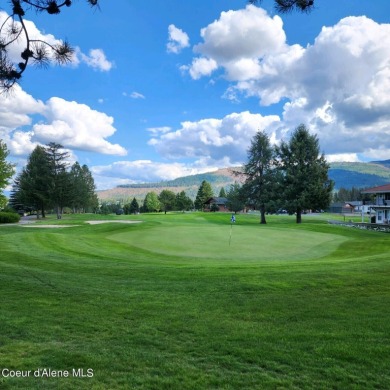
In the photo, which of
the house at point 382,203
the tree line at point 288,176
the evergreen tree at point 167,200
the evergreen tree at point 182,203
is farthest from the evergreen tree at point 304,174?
the evergreen tree at point 167,200

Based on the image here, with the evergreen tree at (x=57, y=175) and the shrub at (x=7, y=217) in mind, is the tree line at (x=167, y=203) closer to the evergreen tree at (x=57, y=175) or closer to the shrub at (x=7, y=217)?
the evergreen tree at (x=57, y=175)

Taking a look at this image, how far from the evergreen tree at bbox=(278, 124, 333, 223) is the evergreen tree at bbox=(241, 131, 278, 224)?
5.76 ft

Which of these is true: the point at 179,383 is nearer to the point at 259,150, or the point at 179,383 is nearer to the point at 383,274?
the point at 383,274

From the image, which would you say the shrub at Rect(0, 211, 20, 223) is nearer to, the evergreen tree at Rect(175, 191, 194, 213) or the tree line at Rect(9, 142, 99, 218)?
the tree line at Rect(9, 142, 99, 218)

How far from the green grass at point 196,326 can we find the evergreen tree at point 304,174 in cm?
3828

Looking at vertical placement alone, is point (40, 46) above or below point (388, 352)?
above

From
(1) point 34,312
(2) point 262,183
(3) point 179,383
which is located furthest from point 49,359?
(2) point 262,183

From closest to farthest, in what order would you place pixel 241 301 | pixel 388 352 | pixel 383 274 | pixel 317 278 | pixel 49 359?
pixel 49 359 → pixel 388 352 → pixel 241 301 → pixel 317 278 → pixel 383 274

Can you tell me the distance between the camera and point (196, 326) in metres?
5.50

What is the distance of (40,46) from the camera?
20.8 ft

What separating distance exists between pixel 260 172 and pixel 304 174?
623 cm

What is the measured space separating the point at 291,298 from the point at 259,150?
4479 cm

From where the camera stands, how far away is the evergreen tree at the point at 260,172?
5000 cm

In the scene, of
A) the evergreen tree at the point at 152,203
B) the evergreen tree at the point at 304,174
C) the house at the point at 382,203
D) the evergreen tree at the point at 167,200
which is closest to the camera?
the evergreen tree at the point at 304,174
